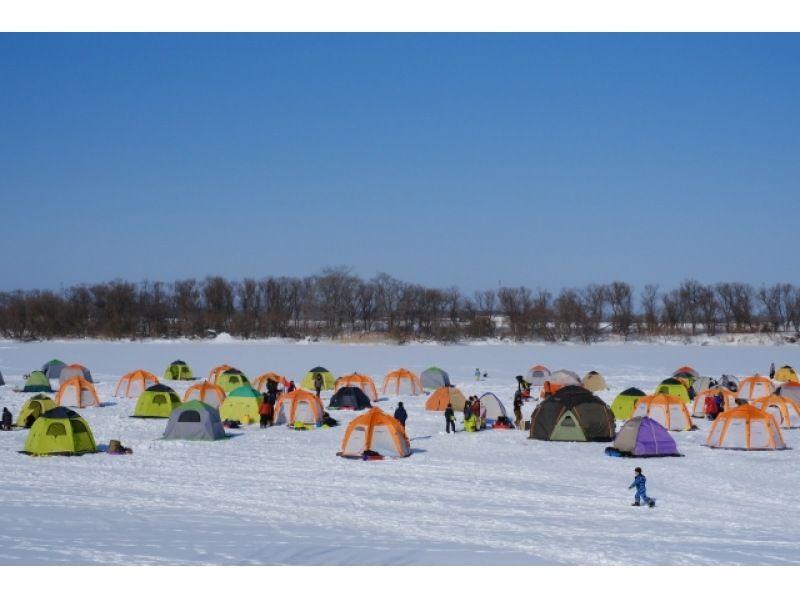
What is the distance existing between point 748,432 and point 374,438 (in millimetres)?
9484

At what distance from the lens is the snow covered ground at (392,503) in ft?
41.2

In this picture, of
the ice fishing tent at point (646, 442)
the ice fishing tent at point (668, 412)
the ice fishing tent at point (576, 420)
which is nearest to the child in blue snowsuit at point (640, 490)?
the ice fishing tent at point (646, 442)

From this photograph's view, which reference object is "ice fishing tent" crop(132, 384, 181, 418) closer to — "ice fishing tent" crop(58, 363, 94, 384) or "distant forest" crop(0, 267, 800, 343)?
"ice fishing tent" crop(58, 363, 94, 384)

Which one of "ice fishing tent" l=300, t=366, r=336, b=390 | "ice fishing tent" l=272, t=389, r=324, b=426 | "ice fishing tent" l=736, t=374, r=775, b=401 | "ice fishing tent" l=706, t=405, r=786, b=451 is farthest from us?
"ice fishing tent" l=300, t=366, r=336, b=390

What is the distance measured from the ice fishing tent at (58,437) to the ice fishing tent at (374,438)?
6.29 metres

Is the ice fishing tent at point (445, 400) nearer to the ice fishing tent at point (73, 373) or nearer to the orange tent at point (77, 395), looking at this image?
the orange tent at point (77, 395)

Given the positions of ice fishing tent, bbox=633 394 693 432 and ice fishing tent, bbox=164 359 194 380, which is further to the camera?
ice fishing tent, bbox=164 359 194 380

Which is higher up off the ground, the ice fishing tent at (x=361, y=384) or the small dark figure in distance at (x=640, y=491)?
the ice fishing tent at (x=361, y=384)

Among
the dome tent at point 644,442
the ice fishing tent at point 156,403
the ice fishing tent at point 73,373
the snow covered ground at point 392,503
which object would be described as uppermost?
the ice fishing tent at point 73,373

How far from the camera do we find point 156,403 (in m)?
29.2

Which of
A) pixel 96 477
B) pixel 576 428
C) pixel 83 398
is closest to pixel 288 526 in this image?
Result: pixel 96 477

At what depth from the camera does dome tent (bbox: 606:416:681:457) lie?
851 inches

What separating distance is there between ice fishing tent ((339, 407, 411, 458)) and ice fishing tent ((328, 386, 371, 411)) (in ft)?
34.1

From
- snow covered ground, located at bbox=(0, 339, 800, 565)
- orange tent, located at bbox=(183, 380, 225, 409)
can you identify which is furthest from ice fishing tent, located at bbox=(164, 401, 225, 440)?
orange tent, located at bbox=(183, 380, 225, 409)
